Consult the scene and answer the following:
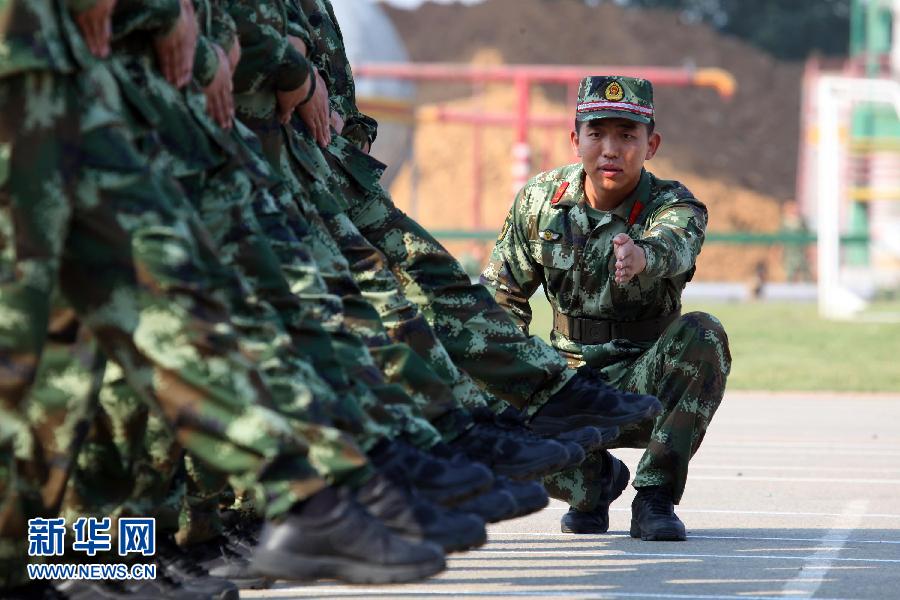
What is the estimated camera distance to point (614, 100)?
669cm

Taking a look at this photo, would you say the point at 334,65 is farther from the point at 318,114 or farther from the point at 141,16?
the point at 141,16

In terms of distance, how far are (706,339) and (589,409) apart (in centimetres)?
69

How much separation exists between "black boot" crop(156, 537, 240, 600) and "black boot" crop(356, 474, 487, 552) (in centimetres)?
83

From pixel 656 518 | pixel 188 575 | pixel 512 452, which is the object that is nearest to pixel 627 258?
pixel 656 518

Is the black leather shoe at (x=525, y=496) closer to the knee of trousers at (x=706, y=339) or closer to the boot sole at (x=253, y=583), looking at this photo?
the boot sole at (x=253, y=583)

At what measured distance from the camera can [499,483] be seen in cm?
494

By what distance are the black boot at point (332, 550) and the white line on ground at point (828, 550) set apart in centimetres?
173

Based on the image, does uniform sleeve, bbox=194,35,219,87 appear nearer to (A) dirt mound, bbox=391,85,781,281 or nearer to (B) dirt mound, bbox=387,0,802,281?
(A) dirt mound, bbox=391,85,781,281

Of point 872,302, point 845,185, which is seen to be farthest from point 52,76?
point 845,185

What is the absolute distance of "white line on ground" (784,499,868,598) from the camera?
5387 mm

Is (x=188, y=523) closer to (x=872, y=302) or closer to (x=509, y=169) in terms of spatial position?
(x=872, y=302)

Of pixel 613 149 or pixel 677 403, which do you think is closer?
pixel 677 403

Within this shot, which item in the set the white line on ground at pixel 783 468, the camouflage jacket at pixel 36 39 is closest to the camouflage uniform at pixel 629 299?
the white line on ground at pixel 783 468

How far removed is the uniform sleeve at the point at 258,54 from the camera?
5180 millimetres
